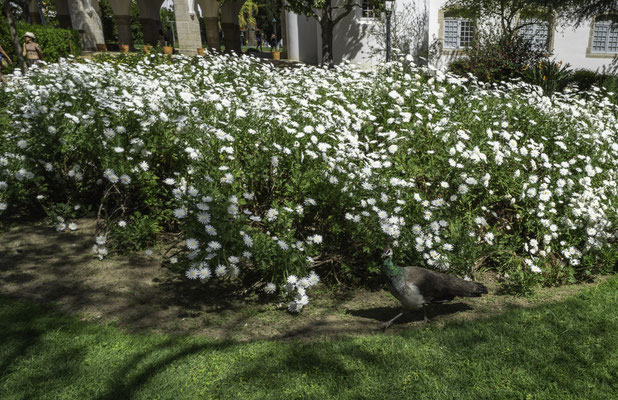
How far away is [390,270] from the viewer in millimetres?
3496

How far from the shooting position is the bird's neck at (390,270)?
3487mm

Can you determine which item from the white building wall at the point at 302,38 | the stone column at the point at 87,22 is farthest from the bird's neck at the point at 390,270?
the stone column at the point at 87,22

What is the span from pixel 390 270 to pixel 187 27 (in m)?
20.8

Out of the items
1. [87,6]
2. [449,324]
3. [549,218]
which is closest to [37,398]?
[449,324]

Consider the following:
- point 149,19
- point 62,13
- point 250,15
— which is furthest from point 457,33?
point 62,13

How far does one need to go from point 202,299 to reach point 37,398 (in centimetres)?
153

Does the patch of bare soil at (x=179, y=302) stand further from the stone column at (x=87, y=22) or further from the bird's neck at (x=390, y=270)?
the stone column at (x=87, y=22)

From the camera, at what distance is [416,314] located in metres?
3.94

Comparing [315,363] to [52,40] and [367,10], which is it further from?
[52,40]

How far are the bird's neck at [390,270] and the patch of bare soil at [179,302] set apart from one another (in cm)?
50

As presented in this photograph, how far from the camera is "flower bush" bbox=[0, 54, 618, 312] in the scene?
392cm

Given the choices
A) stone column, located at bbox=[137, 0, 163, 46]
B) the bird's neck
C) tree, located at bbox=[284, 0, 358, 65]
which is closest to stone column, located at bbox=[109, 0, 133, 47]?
stone column, located at bbox=[137, 0, 163, 46]

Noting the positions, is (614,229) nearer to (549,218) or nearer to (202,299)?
(549,218)

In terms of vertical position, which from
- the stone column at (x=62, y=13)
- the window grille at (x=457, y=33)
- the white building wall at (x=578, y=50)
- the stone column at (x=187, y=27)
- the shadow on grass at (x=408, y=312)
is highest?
the stone column at (x=62, y=13)
